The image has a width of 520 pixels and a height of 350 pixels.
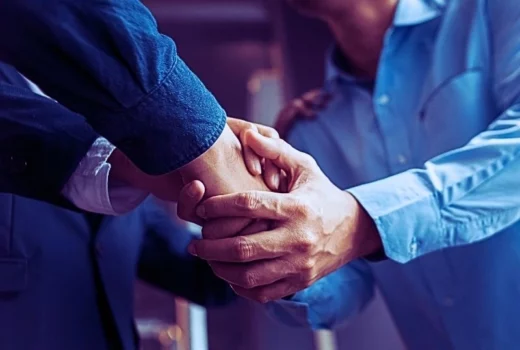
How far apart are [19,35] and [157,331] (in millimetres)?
1305

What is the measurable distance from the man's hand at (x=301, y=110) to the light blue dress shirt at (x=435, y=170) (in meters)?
0.02

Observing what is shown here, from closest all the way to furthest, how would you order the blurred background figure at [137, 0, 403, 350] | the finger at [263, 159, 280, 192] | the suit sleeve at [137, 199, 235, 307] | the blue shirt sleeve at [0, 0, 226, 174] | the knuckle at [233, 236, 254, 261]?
the blue shirt sleeve at [0, 0, 226, 174], the knuckle at [233, 236, 254, 261], the finger at [263, 159, 280, 192], the suit sleeve at [137, 199, 235, 307], the blurred background figure at [137, 0, 403, 350]

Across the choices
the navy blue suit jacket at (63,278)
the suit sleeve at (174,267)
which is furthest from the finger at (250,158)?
the suit sleeve at (174,267)

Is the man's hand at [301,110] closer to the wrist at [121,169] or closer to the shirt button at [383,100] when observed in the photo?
the shirt button at [383,100]

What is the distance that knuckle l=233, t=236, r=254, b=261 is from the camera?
2.40ft

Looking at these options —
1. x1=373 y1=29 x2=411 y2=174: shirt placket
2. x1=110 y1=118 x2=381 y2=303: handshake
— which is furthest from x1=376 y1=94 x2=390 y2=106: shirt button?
x1=110 y1=118 x2=381 y2=303: handshake

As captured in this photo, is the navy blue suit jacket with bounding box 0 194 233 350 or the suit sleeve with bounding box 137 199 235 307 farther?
the suit sleeve with bounding box 137 199 235 307

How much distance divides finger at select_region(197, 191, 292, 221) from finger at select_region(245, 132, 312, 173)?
2.9 inches

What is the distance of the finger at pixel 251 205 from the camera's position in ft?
2.45

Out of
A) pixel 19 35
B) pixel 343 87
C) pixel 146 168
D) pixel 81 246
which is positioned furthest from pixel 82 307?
pixel 343 87

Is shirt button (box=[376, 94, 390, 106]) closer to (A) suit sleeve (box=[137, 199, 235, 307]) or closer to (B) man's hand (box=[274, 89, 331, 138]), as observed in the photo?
(B) man's hand (box=[274, 89, 331, 138])

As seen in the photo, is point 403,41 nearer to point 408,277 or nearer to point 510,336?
point 408,277

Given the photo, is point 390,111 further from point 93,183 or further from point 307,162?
point 93,183

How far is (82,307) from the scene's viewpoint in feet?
2.80
